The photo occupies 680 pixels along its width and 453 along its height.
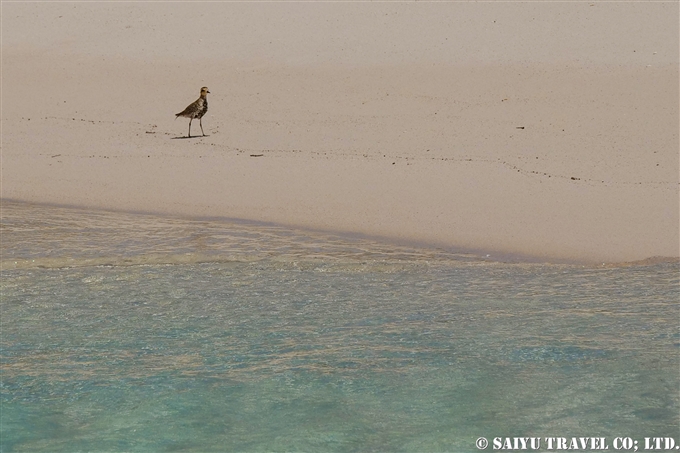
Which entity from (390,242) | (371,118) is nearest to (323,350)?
(390,242)

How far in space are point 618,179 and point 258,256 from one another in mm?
3350

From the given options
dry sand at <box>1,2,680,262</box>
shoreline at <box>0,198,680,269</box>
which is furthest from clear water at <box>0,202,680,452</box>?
dry sand at <box>1,2,680,262</box>

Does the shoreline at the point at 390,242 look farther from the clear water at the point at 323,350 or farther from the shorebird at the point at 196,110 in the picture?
the shorebird at the point at 196,110

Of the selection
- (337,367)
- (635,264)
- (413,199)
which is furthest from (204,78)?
(337,367)

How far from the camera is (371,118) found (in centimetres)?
1095

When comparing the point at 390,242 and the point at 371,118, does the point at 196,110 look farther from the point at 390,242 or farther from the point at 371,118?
the point at 390,242

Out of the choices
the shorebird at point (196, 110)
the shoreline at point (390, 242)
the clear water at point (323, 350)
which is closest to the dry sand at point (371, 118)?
the shoreline at point (390, 242)

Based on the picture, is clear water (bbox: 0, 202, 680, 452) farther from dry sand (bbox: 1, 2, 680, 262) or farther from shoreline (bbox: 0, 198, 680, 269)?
dry sand (bbox: 1, 2, 680, 262)

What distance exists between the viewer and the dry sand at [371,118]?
27.2ft

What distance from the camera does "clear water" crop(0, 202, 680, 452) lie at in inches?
178

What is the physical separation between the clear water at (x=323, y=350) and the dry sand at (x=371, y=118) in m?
1.12

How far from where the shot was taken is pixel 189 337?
5516 millimetres

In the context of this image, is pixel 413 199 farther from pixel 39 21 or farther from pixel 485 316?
pixel 39 21

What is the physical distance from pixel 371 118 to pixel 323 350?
594 centimetres
